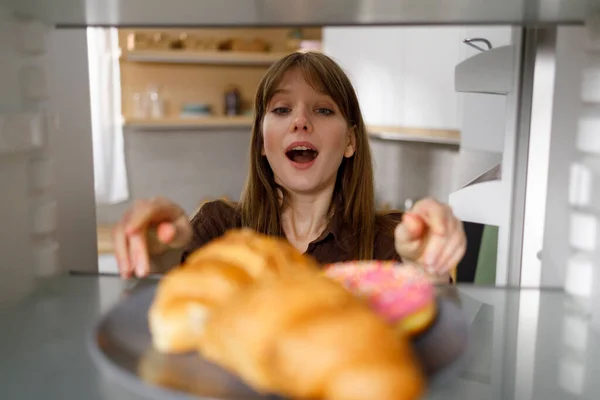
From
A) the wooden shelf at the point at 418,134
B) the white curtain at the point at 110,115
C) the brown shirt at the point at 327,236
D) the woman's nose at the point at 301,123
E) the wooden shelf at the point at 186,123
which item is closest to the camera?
the woman's nose at the point at 301,123

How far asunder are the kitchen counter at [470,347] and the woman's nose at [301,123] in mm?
308

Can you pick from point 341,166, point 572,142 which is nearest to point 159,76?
point 341,166

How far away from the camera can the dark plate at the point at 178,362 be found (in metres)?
0.24

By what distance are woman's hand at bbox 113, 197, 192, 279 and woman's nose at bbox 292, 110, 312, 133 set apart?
349 mm

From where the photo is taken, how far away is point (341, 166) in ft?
Answer: 3.15

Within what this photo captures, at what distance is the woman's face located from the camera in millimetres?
753

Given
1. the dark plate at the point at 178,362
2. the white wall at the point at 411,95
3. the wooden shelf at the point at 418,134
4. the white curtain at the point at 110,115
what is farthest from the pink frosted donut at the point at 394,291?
the white curtain at the point at 110,115

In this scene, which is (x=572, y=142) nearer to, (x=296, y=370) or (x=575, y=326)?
(x=575, y=326)

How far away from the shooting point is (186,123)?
2551 mm

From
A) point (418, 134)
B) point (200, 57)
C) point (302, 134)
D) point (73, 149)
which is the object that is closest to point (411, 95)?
point (418, 134)

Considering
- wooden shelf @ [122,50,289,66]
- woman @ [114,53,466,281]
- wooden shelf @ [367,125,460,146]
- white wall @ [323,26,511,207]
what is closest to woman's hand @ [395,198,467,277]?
woman @ [114,53,466,281]

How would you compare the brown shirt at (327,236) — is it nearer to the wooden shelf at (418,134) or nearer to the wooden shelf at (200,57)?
the wooden shelf at (418,134)

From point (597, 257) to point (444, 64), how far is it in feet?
4.48

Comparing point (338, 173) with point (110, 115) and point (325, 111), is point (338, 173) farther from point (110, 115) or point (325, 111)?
point (110, 115)
